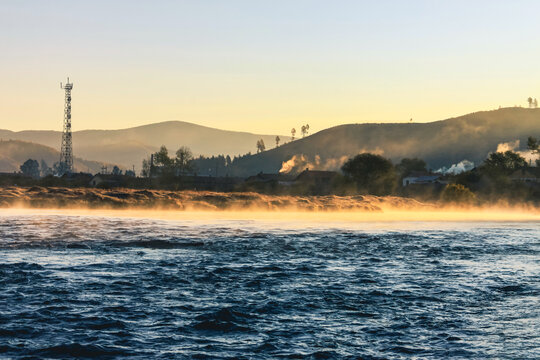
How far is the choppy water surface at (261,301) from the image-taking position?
16484 mm

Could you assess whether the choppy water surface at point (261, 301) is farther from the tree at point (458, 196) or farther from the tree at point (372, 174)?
the tree at point (372, 174)

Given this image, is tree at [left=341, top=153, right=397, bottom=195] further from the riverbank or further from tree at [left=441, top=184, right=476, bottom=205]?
the riverbank

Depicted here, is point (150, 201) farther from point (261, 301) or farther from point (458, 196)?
point (261, 301)

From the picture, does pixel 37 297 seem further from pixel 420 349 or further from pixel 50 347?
pixel 420 349

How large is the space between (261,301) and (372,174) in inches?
5520

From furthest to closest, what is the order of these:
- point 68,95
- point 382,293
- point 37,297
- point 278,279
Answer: point 68,95
point 278,279
point 382,293
point 37,297

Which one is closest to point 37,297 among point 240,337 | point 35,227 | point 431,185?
point 240,337

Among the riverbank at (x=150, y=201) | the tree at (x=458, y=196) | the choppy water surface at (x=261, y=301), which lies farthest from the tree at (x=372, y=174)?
the choppy water surface at (x=261, y=301)

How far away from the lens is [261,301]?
22406 mm

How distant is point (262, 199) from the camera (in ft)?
353

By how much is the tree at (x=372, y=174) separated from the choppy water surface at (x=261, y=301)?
11833 centimetres

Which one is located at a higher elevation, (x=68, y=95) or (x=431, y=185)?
(x=68, y=95)

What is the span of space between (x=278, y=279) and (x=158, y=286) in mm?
5388

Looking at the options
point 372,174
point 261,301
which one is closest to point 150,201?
point 372,174
